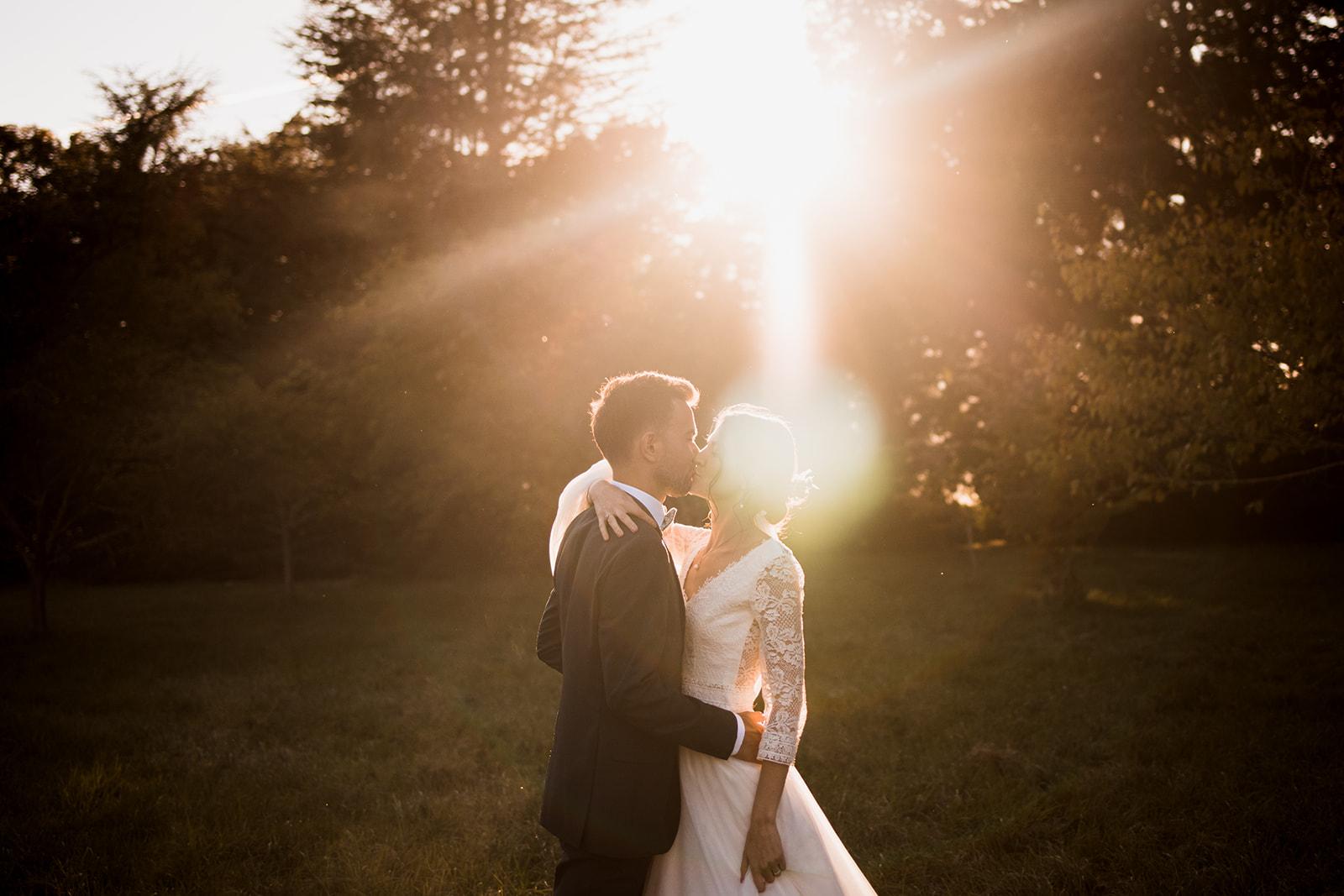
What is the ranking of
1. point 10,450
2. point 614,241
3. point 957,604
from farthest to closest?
1. point 614,241
2. point 957,604
3. point 10,450

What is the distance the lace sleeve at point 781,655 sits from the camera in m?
3.20

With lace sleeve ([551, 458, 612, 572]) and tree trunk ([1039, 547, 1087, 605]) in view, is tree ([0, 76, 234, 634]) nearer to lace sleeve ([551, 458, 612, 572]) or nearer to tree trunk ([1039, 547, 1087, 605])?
lace sleeve ([551, 458, 612, 572])

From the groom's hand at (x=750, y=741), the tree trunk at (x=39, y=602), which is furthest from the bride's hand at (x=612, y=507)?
the tree trunk at (x=39, y=602)

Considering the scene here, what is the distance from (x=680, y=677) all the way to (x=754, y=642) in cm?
36

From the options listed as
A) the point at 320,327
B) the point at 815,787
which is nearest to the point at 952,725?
the point at 815,787

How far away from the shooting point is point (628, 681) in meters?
3.02

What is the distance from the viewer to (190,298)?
1614cm

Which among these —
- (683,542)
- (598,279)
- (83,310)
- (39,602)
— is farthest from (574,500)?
(598,279)

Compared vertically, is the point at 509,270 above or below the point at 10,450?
above

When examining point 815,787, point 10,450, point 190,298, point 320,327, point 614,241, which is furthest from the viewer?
point 320,327

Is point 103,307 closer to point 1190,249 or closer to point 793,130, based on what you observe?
point 793,130

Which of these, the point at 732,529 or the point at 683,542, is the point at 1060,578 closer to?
the point at 683,542

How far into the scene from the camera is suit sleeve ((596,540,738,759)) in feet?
9.91

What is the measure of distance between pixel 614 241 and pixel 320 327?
22.6 feet
